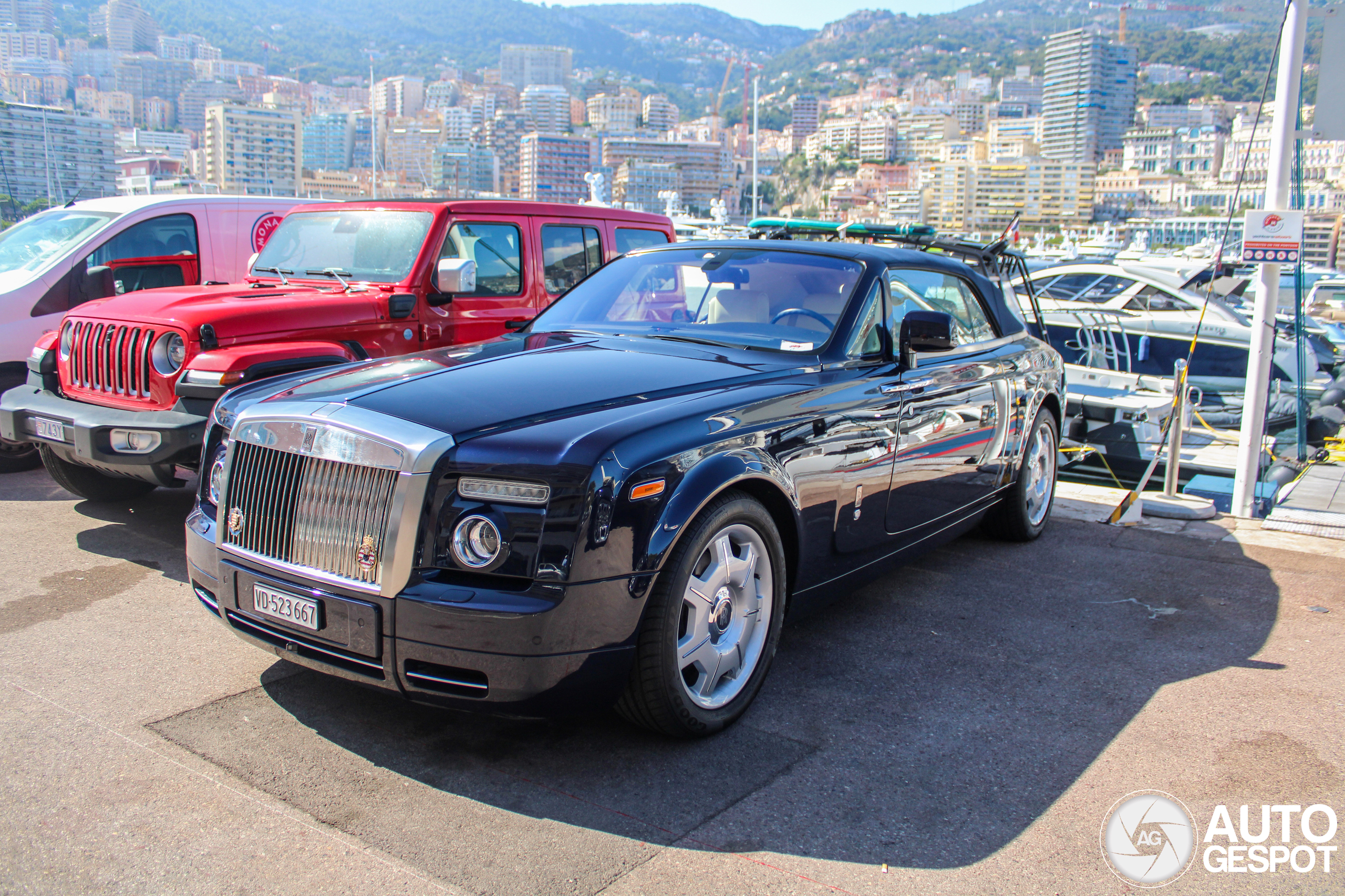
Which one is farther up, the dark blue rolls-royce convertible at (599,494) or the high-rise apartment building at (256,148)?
the high-rise apartment building at (256,148)

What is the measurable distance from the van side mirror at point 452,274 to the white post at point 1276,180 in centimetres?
504

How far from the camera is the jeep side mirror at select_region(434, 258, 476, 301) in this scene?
20.8 ft

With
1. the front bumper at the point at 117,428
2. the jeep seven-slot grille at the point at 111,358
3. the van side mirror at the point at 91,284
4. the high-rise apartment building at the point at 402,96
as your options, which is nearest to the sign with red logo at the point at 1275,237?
the front bumper at the point at 117,428

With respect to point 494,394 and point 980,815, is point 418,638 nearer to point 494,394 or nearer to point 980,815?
point 494,394

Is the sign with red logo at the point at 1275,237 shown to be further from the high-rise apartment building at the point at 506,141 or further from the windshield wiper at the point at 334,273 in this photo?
the high-rise apartment building at the point at 506,141

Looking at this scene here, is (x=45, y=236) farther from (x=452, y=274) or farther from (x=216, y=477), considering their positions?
(x=216, y=477)

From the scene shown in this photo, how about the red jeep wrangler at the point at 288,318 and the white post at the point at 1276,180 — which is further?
the white post at the point at 1276,180

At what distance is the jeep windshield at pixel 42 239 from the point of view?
25.0 feet

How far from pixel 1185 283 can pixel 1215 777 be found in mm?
11958

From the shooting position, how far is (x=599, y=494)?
287 centimetres

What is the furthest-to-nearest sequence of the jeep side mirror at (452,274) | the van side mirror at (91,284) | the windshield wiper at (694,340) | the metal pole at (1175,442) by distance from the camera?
the van side mirror at (91,284) < the metal pole at (1175,442) < the jeep side mirror at (452,274) < the windshield wiper at (694,340)

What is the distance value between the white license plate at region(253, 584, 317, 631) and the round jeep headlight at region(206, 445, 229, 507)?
0.52m

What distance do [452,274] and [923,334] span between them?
3279 mm

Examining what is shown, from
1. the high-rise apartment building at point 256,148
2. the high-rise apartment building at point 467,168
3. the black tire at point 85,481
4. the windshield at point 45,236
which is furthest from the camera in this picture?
the high-rise apartment building at point 467,168
